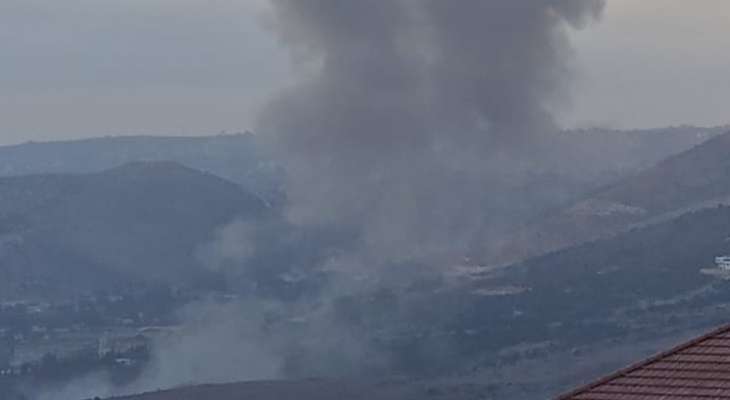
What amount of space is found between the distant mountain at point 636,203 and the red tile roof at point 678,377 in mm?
120970

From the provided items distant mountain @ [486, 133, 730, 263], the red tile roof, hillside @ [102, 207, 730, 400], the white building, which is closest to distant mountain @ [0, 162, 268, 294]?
distant mountain @ [486, 133, 730, 263]

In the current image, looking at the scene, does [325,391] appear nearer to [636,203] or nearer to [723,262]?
[723,262]

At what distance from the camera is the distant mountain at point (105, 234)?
171 meters

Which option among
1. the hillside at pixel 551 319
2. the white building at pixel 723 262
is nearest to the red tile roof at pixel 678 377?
the hillside at pixel 551 319

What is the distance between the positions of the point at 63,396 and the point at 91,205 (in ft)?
243

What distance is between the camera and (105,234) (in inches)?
7096

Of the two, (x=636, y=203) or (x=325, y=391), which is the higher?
(x=636, y=203)

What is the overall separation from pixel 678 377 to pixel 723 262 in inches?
4039

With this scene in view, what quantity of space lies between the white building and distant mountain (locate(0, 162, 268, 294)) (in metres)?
61.5

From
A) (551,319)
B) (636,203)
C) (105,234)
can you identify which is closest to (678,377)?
(551,319)

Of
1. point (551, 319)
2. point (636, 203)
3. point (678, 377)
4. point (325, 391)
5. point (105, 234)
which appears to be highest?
point (105, 234)

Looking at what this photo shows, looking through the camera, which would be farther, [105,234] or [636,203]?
[105,234]

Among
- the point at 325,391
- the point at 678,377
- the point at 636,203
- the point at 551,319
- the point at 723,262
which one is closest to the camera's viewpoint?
the point at 678,377

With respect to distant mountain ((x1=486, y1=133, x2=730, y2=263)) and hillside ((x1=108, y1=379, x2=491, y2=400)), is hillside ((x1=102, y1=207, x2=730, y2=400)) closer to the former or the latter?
hillside ((x1=108, y1=379, x2=491, y2=400))
